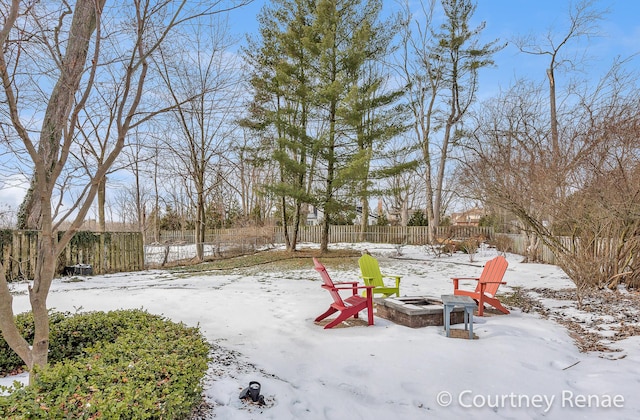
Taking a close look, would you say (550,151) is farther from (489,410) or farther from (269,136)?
(269,136)

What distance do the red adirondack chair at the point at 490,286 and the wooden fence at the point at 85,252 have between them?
8.25 metres

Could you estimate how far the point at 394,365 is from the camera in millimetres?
3477

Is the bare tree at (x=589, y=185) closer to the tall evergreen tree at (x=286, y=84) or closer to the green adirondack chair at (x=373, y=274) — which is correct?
the green adirondack chair at (x=373, y=274)

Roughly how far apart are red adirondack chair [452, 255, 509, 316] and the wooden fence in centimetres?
825

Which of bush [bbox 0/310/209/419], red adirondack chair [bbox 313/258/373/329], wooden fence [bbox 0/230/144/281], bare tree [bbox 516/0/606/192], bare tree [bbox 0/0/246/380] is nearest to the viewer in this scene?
bush [bbox 0/310/209/419]

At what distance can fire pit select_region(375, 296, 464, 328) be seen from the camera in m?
4.70

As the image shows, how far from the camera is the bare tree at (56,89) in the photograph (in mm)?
2572

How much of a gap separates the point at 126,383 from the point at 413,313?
11.1 feet

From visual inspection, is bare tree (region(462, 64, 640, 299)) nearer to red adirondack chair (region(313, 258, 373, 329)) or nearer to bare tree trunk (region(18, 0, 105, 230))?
red adirondack chair (region(313, 258, 373, 329))

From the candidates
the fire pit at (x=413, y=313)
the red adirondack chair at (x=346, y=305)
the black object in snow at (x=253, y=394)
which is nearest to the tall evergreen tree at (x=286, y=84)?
the fire pit at (x=413, y=313)

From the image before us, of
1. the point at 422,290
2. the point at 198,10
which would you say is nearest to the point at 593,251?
the point at 422,290

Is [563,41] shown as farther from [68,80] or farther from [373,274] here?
[68,80]

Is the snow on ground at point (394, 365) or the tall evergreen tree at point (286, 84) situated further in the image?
the tall evergreen tree at point (286, 84)

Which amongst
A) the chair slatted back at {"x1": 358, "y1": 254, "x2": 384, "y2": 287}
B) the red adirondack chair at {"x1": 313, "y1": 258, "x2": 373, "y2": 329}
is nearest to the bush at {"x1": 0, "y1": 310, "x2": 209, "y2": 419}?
the red adirondack chair at {"x1": 313, "y1": 258, "x2": 373, "y2": 329}
